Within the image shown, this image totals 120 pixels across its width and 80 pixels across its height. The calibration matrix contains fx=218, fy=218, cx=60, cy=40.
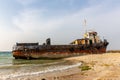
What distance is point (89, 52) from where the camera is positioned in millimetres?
52312

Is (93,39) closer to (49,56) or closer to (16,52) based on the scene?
(49,56)

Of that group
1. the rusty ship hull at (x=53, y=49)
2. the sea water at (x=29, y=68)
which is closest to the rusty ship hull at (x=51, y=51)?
the rusty ship hull at (x=53, y=49)

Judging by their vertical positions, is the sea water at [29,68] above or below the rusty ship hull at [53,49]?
below

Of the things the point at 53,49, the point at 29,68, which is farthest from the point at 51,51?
the point at 29,68

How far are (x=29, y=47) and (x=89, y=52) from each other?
47.0 feet

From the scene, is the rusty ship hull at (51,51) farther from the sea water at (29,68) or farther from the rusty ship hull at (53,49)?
the sea water at (29,68)

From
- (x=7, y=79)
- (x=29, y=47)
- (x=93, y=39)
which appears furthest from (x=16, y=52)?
(x=7, y=79)

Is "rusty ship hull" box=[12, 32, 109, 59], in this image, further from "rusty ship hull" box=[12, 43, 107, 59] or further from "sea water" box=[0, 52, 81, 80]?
"sea water" box=[0, 52, 81, 80]

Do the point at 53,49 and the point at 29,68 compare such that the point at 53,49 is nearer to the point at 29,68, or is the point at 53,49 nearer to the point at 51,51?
the point at 51,51

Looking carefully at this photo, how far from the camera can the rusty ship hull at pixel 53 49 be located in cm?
4881

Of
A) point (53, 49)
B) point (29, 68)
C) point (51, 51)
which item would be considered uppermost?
point (53, 49)

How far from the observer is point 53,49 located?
49.4 metres

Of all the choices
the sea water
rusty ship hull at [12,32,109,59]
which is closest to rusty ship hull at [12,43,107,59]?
rusty ship hull at [12,32,109,59]

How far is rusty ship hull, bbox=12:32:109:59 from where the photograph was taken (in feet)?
160
